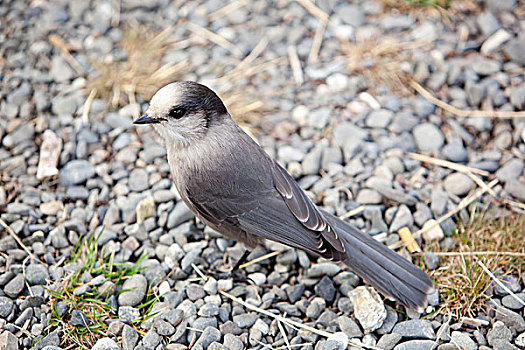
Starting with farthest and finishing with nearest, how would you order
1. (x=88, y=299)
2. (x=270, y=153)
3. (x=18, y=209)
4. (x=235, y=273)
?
(x=270, y=153), (x=18, y=209), (x=235, y=273), (x=88, y=299)

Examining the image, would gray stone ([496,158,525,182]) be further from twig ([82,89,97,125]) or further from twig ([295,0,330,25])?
twig ([82,89,97,125])

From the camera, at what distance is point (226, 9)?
6055 millimetres

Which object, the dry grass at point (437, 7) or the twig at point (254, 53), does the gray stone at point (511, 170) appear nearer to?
the dry grass at point (437, 7)

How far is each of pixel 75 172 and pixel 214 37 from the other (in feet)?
7.00

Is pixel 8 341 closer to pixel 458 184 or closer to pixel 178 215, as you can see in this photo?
pixel 178 215

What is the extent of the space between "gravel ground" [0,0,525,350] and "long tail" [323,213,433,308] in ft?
0.44

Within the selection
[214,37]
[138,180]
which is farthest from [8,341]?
[214,37]

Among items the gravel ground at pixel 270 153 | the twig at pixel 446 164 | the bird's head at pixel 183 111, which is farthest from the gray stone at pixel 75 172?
the twig at pixel 446 164

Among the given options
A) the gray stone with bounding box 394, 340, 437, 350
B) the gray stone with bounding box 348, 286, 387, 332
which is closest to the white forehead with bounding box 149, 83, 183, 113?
the gray stone with bounding box 348, 286, 387, 332

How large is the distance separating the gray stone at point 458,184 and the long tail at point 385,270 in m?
1.04

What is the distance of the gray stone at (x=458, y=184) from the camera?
181 inches

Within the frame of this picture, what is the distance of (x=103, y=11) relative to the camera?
5848mm

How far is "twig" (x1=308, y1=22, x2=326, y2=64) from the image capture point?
A: 18.7 feet

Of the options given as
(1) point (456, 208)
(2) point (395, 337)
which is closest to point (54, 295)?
(2) point (395, 337)
